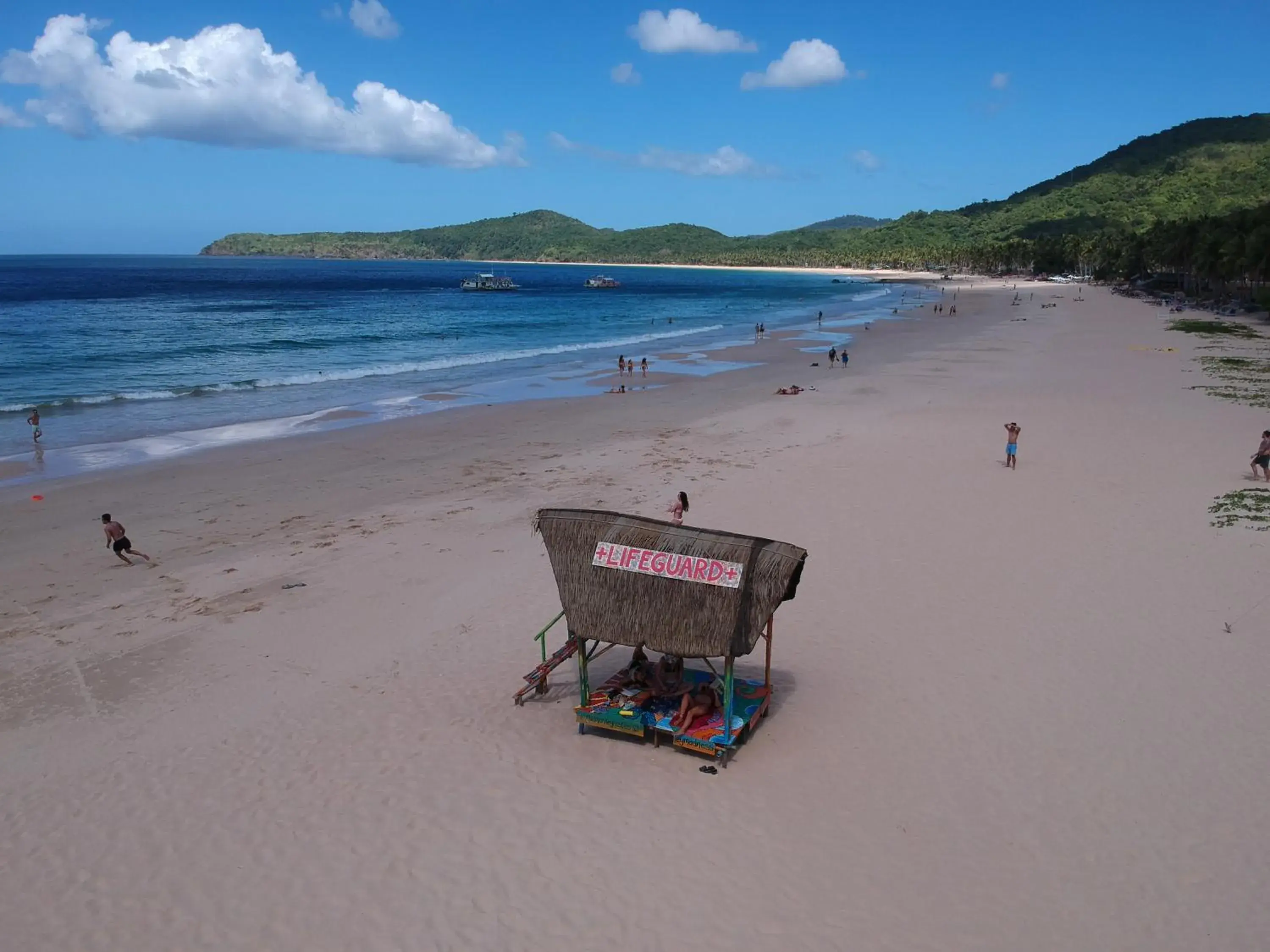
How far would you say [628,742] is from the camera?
872 centimetres

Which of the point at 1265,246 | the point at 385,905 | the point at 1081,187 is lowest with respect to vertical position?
the point at 385,905

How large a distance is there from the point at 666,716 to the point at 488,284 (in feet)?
396

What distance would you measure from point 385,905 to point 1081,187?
763 ft

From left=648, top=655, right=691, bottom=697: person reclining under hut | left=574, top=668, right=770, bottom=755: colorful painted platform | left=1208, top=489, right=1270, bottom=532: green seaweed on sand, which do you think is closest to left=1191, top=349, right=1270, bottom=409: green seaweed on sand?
left=1208, top=489, right=1270, bottom=532: green seaweed on sand

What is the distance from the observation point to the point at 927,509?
15875 millimetres

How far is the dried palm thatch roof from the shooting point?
802 centimetres

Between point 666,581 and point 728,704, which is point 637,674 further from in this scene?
point 666,581

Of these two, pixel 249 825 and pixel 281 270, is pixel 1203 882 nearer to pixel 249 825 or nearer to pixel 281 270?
pixel 249 825

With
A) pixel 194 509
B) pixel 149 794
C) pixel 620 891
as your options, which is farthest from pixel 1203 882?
pixel 194 509

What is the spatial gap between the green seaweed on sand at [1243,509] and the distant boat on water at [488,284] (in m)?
114

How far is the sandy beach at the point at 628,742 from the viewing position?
21.3 feet

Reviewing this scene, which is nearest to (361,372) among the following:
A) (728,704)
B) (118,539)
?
(118,539)

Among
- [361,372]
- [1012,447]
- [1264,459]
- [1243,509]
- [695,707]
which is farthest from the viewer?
[361,372]

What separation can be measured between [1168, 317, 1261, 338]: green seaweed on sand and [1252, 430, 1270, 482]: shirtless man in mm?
32075
